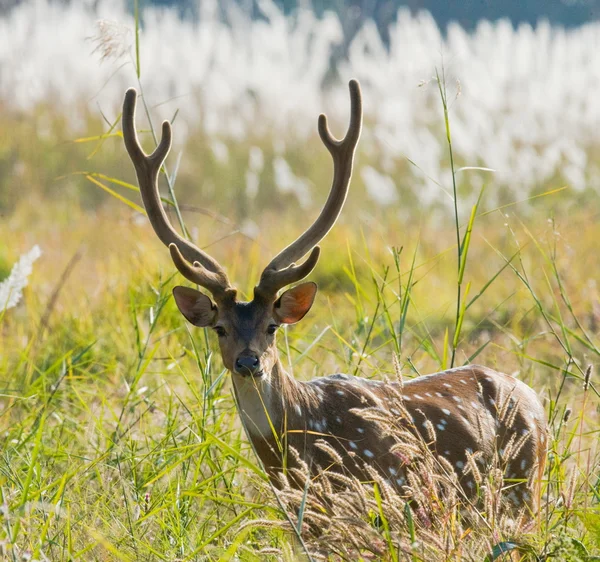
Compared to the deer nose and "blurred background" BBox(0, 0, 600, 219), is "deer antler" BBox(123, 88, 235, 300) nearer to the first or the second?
the deer nose

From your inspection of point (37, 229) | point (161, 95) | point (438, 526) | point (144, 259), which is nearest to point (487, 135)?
point (161, 95)

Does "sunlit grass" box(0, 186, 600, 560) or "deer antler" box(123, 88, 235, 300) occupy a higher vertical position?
"deer antler" box(123, 88, 235, 300)

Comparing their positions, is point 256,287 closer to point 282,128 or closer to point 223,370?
point 223,370

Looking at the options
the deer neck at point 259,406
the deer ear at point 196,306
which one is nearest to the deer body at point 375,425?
the deer neck at point 259,406

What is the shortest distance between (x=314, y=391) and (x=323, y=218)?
76 centimetres

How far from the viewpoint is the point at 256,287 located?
4195 millimetres

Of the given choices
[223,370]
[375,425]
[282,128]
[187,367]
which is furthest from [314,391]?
[282,128]

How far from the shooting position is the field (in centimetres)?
351

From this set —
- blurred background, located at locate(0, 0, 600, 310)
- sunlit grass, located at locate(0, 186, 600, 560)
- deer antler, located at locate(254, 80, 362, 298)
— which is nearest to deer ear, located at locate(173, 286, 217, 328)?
sunlit grass, located at locate(0, 186, 600, 560)

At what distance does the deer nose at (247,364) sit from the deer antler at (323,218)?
0.35 meters

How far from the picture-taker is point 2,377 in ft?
18.4

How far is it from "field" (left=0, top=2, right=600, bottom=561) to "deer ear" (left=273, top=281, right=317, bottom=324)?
31 centimetres

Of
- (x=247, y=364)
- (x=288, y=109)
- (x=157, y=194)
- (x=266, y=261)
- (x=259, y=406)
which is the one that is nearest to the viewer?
(x=247, y=364)

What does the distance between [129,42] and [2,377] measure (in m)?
2.08
